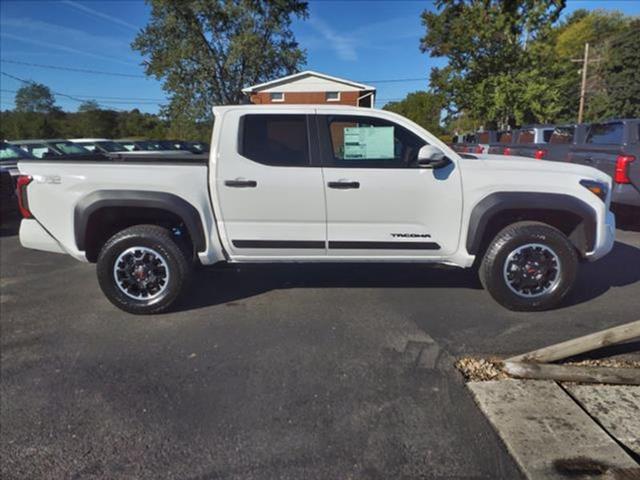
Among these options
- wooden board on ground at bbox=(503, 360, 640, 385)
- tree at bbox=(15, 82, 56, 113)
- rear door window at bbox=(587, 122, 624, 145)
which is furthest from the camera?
tree at bbox=(15, 82, 56, 113)

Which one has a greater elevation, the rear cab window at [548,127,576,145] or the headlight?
the rear cab window at [548,127,576,145]

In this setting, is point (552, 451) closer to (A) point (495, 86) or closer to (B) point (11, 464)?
(B) point (11, 464)

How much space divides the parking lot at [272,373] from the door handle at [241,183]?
1.22 m

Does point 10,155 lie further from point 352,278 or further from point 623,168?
point 623,168

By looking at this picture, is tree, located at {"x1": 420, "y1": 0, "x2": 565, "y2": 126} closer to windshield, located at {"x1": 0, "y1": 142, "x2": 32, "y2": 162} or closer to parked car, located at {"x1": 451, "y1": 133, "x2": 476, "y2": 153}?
parked car, located at {"x1": 451, "y1": 133, "x2": 476, "y2": 153}

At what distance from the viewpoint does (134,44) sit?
113ft

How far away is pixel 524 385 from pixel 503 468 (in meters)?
0.82

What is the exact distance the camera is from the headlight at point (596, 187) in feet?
13.1

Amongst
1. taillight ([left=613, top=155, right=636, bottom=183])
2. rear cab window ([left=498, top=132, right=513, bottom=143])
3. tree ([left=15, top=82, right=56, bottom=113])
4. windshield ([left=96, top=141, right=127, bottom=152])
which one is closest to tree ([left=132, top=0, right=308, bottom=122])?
windshield ([left=96, top=141, right=127, bottom=152])

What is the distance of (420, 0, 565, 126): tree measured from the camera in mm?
23109

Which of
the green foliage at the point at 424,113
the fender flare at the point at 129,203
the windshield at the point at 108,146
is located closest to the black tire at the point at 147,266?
the fender flare at the point at 129,203

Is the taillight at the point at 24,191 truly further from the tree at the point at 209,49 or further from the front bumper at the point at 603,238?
the tree at the point at 209,49

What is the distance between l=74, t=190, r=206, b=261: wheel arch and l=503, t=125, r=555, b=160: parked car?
26.9ft

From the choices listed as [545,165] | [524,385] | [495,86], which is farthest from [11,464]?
[495,86]
